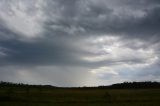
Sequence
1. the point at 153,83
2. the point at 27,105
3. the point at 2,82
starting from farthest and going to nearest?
the point at 153,83
the point at 2,82
the point at 27,105

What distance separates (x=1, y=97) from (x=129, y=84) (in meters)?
87.0

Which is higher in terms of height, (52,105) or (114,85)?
(114,85)

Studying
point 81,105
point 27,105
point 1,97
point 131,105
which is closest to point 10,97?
point 1,97

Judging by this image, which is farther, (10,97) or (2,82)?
(2,82)

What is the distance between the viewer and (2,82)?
413 ft

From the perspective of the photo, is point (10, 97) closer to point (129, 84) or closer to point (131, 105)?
point (131, 105)

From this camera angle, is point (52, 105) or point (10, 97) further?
point (10, 97)

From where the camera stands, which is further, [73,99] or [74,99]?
[74,99]

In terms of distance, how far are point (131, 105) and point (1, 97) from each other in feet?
88.4

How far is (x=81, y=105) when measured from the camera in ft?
169

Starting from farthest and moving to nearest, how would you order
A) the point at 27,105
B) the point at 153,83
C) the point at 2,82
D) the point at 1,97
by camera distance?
the point at 153,83, the point at 2,82, the point at 1,97, the point at 27,105

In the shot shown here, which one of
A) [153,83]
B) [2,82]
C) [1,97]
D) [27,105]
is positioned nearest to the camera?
[27,105]

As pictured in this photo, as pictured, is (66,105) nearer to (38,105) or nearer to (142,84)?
(38,105)

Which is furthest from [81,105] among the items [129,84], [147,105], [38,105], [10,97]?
[129,84]
